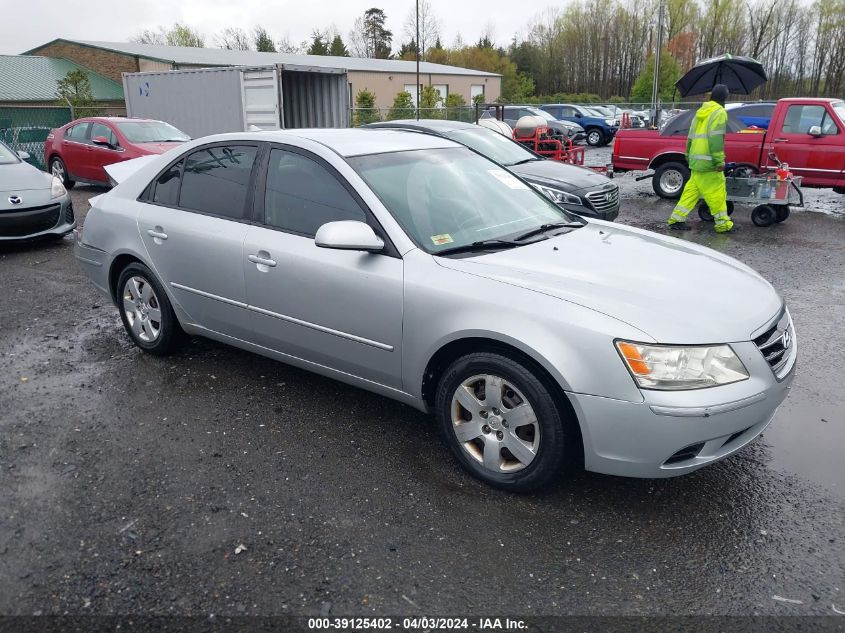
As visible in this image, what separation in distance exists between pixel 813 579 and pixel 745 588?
0.94 ft

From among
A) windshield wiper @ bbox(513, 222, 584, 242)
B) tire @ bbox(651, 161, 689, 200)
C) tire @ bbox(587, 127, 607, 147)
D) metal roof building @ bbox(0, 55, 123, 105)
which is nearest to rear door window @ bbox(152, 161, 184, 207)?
windshield wiper @ bbox(513, 222, 584, 242)

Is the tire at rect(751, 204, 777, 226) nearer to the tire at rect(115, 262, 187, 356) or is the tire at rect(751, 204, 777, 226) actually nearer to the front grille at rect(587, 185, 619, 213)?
the front grille at rect(587, 185, 619, 213)

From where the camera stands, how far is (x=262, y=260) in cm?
384

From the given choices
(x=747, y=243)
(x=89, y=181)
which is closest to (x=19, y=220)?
(x=89, y=181)

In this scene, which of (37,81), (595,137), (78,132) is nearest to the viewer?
(78,132)

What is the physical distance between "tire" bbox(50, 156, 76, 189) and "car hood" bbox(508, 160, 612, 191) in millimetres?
10252

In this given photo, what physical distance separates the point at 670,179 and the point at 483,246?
1034 cm

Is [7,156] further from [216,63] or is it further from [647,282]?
[216,63]

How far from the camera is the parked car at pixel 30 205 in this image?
8320mm

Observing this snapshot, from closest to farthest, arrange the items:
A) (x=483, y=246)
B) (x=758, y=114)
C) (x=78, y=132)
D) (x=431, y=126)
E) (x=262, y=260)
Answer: (x=483, y=246) < (x=262, y=260) < (x=431, y=126) < (x=78, y=132) < (x=758, y=114)

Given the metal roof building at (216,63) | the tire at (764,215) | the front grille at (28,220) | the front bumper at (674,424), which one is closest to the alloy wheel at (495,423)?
the front bumper at (674,424)

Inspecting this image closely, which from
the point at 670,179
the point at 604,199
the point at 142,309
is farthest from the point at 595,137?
A: the point at 142,309

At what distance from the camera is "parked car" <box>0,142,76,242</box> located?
8320 millimetres

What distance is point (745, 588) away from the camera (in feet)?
8.44
